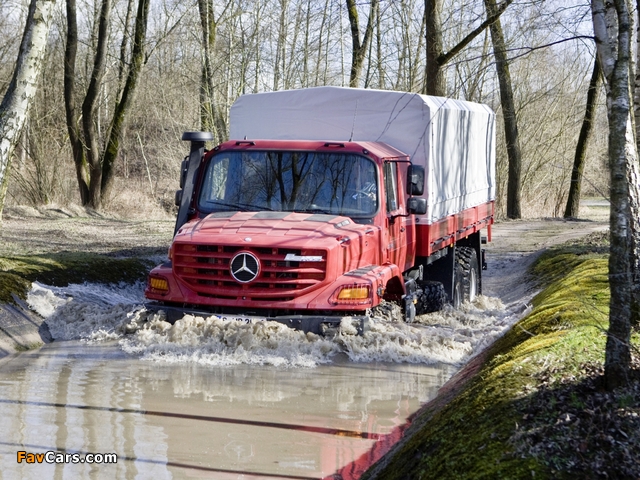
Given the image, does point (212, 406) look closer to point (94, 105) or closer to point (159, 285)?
point (159, 285)

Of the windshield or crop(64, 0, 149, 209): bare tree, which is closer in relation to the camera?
the windshield

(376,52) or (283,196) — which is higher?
(376,52)

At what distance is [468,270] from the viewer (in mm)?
14406

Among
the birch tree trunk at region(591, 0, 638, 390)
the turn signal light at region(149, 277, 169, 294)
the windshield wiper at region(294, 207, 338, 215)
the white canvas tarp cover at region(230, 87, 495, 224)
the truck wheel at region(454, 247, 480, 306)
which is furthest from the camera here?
the truck wheel at region(454, 247, 480, 306)

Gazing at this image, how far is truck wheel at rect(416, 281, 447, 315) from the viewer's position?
11878 millimetres

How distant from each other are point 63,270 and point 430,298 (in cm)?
526

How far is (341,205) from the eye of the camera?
10.5m

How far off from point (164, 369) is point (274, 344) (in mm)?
1141

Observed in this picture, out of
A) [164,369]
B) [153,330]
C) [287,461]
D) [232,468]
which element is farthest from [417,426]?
[153,330]

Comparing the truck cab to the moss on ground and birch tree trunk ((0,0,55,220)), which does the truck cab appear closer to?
the moss on ground

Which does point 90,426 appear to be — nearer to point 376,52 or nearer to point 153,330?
point 153,330

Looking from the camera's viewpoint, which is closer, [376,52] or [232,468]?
[232,468]

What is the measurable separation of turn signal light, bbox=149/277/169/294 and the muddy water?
0.34 metres

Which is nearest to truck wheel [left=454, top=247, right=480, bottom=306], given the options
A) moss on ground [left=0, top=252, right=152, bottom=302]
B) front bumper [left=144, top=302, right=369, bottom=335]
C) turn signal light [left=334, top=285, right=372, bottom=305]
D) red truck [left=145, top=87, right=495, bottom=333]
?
red truck [left=145, top=87, right=495, bottom=333]
